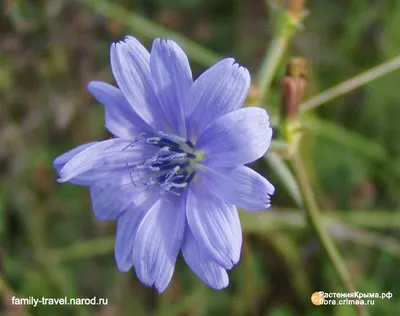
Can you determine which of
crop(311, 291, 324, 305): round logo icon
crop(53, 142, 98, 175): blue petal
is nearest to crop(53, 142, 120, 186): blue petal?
crop(53, 142, 98, 175): blue petal

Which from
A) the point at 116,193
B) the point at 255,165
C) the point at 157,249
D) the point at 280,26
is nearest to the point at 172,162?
the point at 116,193

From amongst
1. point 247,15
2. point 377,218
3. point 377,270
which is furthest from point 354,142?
point 247,15

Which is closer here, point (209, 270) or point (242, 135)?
point (242, 135)

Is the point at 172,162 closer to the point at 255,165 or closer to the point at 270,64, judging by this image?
the point at 270,64

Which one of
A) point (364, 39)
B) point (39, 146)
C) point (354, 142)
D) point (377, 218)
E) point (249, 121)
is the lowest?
point (377, 218)

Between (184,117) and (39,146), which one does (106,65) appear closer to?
(39,146)

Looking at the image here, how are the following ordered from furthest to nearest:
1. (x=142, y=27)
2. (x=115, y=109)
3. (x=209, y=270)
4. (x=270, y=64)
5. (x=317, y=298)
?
1. (x=142, y=27)
2. (x=317, y=298)
3. (x=270, y=64)
4. (x=115, y=109)
5. (x=209, y=270)
